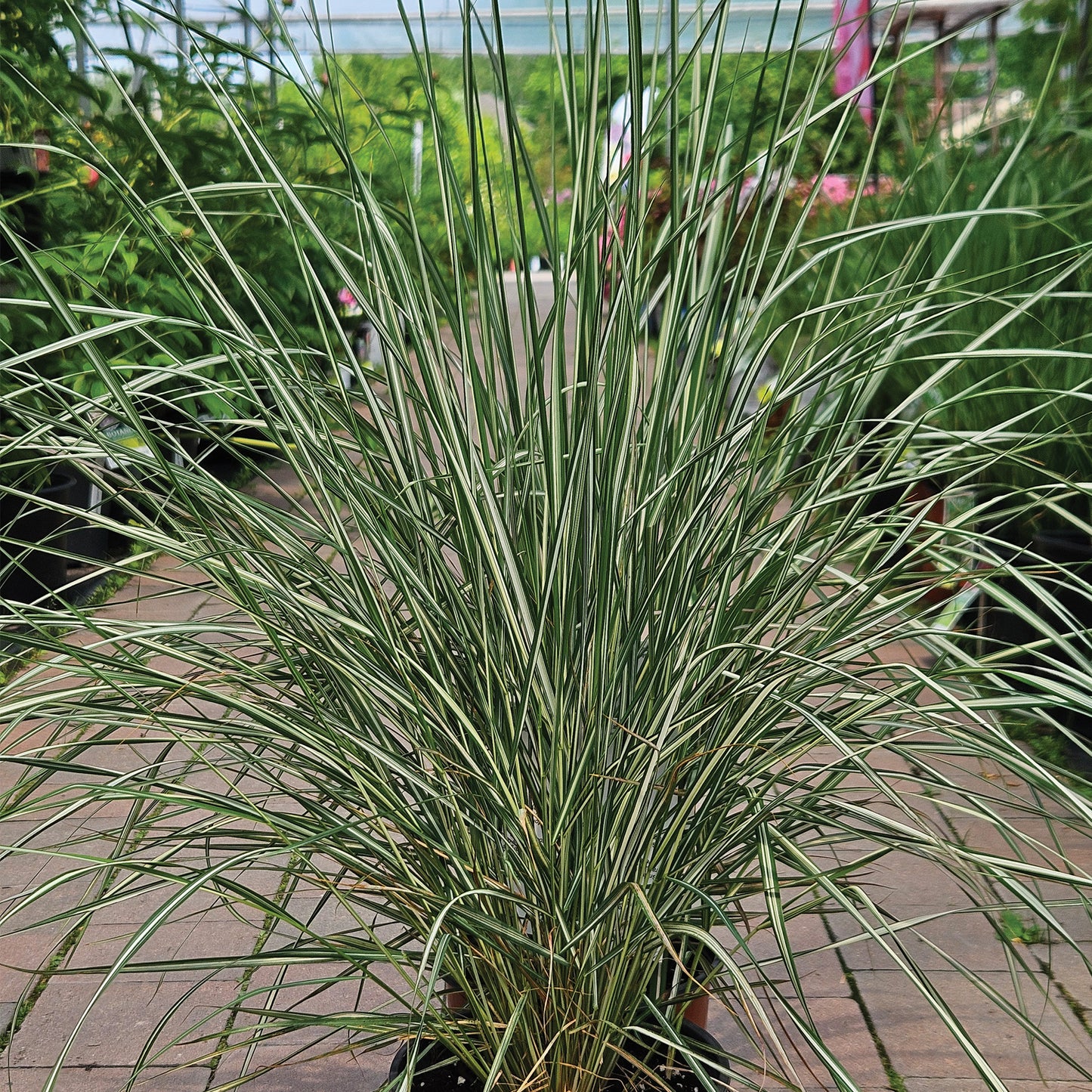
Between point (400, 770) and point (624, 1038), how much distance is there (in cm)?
37

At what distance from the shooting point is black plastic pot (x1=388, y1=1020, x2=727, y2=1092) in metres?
1.34

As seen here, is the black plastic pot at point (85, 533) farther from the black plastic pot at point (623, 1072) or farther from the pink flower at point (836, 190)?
the pink flower at point (836, 190)

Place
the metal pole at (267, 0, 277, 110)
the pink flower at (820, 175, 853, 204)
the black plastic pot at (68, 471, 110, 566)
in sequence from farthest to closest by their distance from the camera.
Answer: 1. the pink flower at (820, 175, 853, 204)
2. the black plastic pot at (68, 471, 110, 566)
3. the metal pole at (267, 0, 277, 110)

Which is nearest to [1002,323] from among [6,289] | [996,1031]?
[996,1031]

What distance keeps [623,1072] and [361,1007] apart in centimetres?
80

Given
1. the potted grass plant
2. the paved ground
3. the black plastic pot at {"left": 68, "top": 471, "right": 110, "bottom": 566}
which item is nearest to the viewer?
the potted grass plant

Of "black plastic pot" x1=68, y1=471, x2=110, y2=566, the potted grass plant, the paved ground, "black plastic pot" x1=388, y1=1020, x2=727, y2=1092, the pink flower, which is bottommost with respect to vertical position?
the pink flower

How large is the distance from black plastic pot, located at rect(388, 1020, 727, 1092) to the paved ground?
0.96 ft

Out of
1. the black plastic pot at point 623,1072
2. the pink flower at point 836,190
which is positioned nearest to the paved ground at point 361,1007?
the black plastic pot at point 623,1072

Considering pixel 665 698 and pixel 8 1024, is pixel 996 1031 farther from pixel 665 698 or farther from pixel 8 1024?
pixel 8 1024

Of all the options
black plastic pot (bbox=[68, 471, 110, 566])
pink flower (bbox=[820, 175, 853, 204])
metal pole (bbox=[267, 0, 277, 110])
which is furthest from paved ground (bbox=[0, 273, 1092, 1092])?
pink flower (bbox=[820, 175, 853, 204])

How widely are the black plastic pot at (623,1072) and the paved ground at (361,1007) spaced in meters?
0.29

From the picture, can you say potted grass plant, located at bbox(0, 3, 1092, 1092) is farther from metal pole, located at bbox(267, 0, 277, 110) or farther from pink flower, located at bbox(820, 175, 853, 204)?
pink flower, located at bbox(820, 175, 853, 204)

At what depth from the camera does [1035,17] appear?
152 inches
